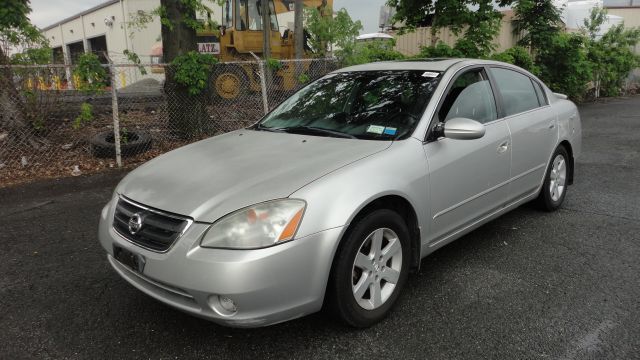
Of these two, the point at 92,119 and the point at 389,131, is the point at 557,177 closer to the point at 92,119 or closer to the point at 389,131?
the point at 389,131

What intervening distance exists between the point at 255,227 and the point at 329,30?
402 inches

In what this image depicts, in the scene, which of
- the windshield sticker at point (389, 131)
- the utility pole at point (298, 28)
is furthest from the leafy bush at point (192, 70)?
the windshield sticker at point (389, 131)

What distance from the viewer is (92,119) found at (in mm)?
7676

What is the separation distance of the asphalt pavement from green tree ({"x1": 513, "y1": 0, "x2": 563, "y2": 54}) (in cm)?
981

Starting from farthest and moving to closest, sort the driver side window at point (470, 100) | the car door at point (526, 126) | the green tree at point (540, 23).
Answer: the green tree at point (540, 23), the car door at point (526, 126), the driver side window at point (470, 100)

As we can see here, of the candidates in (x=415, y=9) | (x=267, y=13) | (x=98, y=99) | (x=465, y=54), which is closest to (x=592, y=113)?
(x=465, y=54)

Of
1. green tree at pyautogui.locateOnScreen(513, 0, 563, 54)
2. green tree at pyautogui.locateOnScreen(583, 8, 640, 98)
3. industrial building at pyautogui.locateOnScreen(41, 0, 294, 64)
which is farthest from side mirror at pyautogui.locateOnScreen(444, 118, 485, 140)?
green tree at pyautogui.locateOnScreen(583, 8, 640, 98)

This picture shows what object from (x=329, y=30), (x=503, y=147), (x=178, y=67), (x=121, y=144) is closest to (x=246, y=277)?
(x=503, y=147)

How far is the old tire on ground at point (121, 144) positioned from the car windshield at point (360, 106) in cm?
408

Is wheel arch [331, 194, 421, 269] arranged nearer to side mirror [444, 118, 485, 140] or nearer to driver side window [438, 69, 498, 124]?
side mirror [444, 118, 485, 140]

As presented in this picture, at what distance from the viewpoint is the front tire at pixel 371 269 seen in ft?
8.34

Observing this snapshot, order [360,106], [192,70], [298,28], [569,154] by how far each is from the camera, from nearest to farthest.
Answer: [360,106]
[569,154]
[192,70]
[298,28]

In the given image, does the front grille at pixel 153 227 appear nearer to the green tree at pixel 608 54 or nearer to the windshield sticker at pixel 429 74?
Answer: the windshield sticker at pixel 429 74

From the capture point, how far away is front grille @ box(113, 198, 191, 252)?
2422 millimetres
